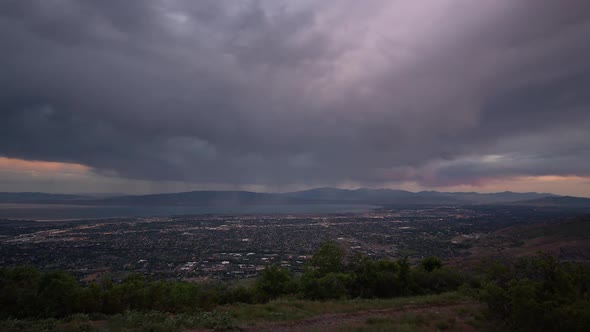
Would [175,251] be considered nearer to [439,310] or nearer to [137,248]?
[137,248]

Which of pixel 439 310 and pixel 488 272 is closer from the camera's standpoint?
pixel 488 272

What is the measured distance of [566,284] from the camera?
407 inches

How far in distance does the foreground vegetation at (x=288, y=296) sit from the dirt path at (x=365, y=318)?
466 millimetres

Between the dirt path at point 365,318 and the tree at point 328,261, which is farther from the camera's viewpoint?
the tree at point 328,261

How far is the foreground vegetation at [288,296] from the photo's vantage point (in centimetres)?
990

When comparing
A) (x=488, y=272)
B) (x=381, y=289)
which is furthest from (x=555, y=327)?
(x=381, y=289)

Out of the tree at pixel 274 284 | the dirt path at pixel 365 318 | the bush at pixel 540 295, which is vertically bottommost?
the tree at pixel 274 284

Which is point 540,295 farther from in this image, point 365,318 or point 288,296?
Answer: point 288,296

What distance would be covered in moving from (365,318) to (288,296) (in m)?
6.36

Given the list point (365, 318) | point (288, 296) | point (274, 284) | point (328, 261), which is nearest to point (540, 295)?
point (365, 318)

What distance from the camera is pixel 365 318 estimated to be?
11.8 meters

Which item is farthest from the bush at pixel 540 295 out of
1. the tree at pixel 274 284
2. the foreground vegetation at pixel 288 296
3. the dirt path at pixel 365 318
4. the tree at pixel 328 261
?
the tree at pixel 328 261

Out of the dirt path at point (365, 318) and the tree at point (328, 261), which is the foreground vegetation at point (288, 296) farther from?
the tree at point (328, 261)

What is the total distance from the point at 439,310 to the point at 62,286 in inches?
638
